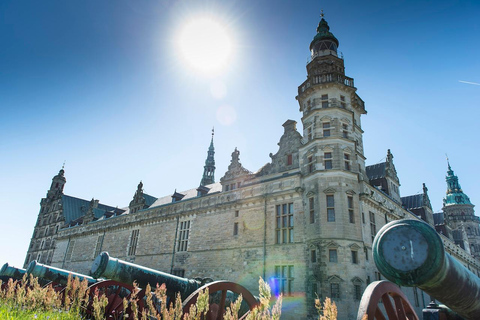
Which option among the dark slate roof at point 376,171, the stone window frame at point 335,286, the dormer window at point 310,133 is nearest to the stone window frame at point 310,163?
the dormer window at point 310,133

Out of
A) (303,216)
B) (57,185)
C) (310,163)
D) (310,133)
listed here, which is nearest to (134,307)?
(303,216)

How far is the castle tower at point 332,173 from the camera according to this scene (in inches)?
606

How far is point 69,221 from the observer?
44438 mm

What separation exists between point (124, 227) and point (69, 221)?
1883 centimetres

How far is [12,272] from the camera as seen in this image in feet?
59.3

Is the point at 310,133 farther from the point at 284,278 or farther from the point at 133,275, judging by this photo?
the point at 133,275

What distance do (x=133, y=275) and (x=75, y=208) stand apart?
1808 inches

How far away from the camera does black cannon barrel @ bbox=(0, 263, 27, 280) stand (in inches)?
704

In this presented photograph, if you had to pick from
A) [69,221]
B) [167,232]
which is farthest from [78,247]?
[167,232]

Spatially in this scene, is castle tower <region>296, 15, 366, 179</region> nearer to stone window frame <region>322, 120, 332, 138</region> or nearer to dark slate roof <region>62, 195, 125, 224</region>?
stone window frame <region>322, 120, 332, 138</region>

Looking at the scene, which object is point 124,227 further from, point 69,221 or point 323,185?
point 323,185

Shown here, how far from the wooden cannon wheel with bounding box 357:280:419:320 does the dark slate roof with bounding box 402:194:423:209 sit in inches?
1253

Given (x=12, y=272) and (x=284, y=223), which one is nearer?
(x=12, y=272)

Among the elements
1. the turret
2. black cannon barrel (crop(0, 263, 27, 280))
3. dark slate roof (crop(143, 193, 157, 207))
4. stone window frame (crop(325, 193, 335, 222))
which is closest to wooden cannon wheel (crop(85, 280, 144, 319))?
stone window frame (crop(325, 193, 335, 222))
